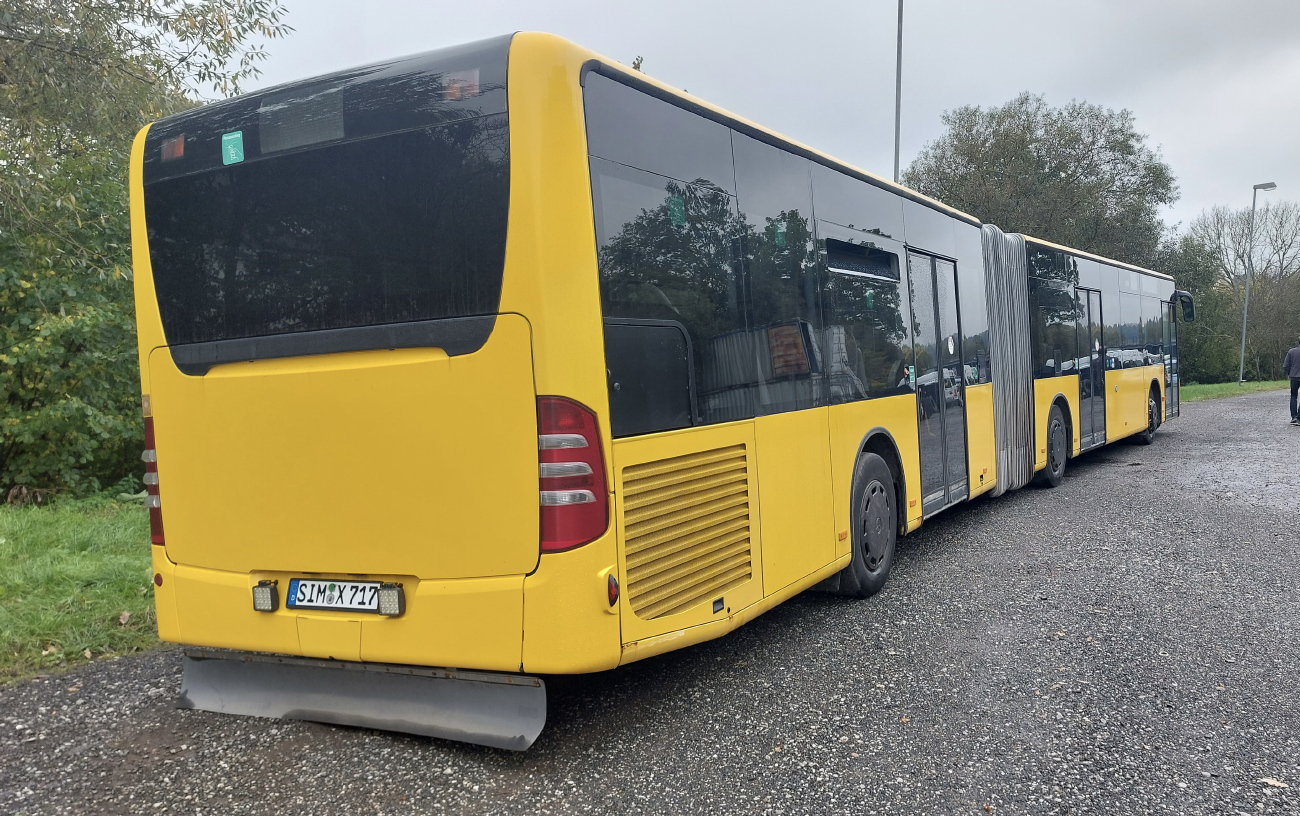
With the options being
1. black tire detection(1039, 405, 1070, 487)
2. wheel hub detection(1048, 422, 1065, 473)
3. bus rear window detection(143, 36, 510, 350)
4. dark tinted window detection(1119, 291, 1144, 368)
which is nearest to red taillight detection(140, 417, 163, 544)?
bus rear window detection(143, 36, 510, 350)

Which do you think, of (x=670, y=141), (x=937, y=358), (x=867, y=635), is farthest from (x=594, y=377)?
(x=937, y=358)

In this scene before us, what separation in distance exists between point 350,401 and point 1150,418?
53.6 ft

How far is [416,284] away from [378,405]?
524 millimetres

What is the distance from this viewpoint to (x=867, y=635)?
17.7 ft

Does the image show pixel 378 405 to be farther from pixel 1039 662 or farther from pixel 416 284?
pixel 1039 662

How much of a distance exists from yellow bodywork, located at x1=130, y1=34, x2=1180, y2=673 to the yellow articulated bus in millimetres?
12

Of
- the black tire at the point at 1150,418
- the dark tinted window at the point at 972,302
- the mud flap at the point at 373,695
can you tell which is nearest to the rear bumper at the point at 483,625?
A: the mud flap at the point at 373,695

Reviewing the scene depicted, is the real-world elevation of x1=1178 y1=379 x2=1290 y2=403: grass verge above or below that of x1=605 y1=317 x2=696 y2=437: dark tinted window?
below

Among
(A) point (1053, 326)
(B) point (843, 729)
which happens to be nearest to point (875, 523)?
(B) point (843, 729)

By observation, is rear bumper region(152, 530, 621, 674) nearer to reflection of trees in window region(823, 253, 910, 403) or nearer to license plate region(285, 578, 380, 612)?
license plate region(285, 578, 380, 612)

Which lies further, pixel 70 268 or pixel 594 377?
pixel 70 268

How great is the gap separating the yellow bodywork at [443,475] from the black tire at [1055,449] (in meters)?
8.20

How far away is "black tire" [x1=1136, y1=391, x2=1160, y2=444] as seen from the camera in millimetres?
16441

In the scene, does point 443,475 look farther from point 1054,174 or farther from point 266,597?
point 1054,174
